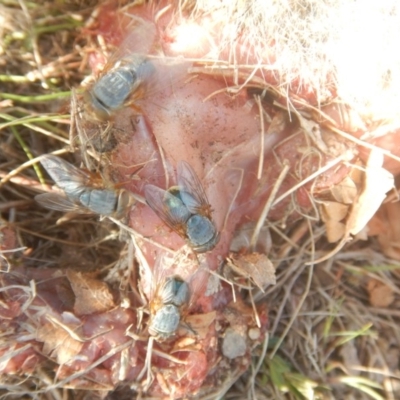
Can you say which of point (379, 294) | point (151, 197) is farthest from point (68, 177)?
point (379, 294)

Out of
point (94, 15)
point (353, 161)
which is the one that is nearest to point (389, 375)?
point (353, 161)

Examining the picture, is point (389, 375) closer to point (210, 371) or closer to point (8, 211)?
point (210, 371)

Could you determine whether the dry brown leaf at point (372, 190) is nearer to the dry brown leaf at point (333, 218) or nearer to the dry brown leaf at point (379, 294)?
the dry brown leaf at point (333, 218)

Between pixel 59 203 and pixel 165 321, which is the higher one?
pixel 59 203

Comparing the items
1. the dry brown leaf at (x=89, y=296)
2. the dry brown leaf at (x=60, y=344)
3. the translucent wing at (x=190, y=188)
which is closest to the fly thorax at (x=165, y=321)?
the dry brown leaf at (x=89, y=296)

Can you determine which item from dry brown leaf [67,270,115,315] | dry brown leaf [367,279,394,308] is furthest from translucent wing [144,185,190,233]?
dry brown leaf [367,279,394,308]

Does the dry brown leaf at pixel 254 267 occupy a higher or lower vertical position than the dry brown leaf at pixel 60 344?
higher

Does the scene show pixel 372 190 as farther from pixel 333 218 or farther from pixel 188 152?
pixel 188 152
